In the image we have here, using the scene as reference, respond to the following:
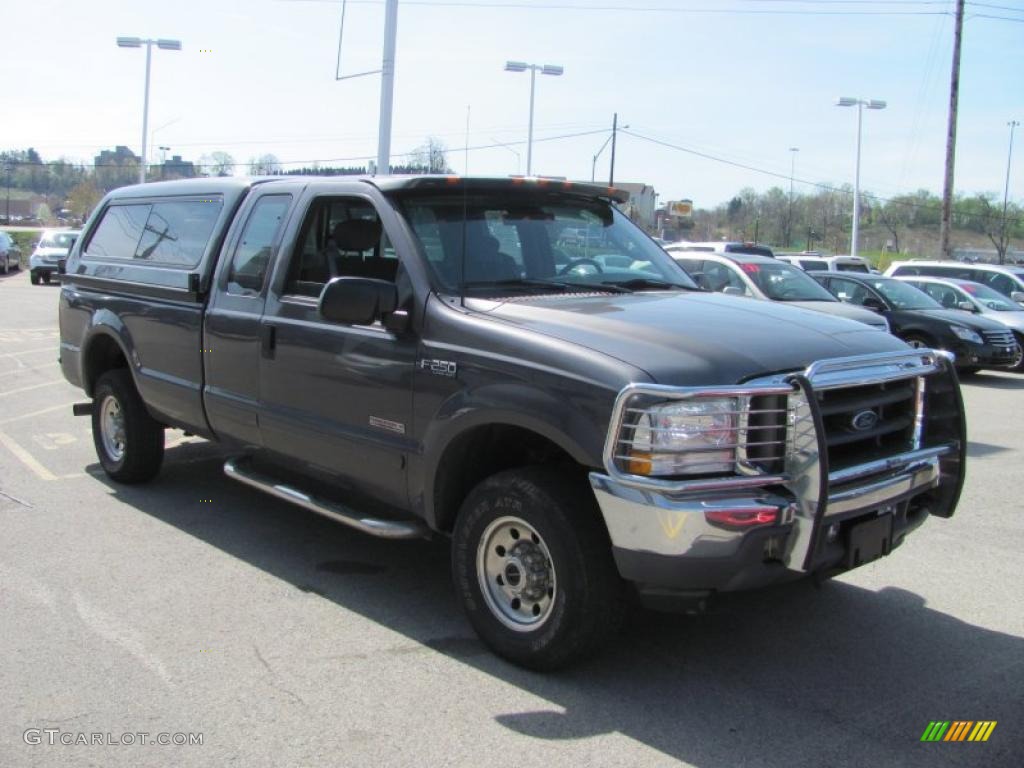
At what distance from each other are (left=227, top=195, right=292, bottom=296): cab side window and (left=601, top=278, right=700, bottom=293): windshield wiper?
190 cm

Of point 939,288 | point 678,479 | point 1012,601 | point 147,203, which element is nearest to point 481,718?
point 678,479

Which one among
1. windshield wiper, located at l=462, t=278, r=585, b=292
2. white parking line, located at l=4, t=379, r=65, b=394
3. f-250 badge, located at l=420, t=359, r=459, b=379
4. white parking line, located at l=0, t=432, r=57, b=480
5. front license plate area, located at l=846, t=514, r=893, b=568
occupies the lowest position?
white parking line, located at l=0, t=432, r=57, b=480

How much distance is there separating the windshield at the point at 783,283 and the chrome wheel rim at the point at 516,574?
869cm

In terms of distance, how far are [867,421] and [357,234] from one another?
2.65 metres

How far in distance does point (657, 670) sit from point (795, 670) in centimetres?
59

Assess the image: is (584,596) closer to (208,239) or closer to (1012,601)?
(1012,601)

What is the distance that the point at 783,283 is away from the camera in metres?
12.4

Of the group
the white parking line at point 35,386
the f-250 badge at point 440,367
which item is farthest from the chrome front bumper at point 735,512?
the white parking line at point 35,386

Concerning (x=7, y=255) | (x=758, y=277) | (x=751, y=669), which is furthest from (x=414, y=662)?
(x=7, y=255)

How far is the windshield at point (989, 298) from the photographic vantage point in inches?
673

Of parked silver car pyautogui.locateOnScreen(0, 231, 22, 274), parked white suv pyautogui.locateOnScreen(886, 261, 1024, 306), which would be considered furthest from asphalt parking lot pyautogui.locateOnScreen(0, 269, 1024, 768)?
parked silver car pyautogui.locateOnScreen(0, 231, 22, 274)

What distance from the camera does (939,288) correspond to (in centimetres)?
1741

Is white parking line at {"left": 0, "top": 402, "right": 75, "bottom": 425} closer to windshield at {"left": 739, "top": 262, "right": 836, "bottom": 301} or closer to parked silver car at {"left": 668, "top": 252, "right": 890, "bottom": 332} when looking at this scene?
parked silver car at {"left": 668, "top": 252, "right": 890, "bottom": 332}

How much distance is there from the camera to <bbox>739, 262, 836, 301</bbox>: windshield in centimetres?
1212
